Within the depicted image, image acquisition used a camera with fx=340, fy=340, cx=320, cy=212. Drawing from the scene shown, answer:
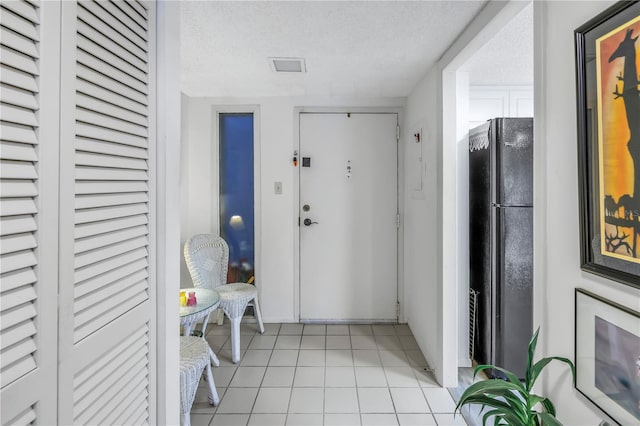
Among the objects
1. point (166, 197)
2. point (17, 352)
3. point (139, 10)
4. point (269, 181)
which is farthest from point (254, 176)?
point (17, 352)

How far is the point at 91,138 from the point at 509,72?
281 centimetres

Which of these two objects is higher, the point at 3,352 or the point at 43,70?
the point at 43,70

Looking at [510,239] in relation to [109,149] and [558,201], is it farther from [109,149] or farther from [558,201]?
[109,149]

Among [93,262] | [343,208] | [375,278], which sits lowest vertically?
[375,278]

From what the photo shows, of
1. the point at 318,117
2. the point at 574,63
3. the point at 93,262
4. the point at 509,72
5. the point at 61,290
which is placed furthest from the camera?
the point at 318,117

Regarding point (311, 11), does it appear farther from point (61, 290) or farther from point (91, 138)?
point (61, 290)

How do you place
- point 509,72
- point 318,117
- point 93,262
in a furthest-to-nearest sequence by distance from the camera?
point 318,117
point 509,72
point 93,262

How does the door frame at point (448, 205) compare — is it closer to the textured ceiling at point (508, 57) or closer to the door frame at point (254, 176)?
the textured ceiling at point (508, 57)

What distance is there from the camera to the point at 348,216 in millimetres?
3545

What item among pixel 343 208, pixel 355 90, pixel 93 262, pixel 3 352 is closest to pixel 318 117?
pixel 355 90

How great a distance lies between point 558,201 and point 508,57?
1.62m

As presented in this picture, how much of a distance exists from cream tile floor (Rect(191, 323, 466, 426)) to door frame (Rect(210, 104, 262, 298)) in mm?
756

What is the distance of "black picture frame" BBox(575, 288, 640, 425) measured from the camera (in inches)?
34.3

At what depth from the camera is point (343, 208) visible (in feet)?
11.6
